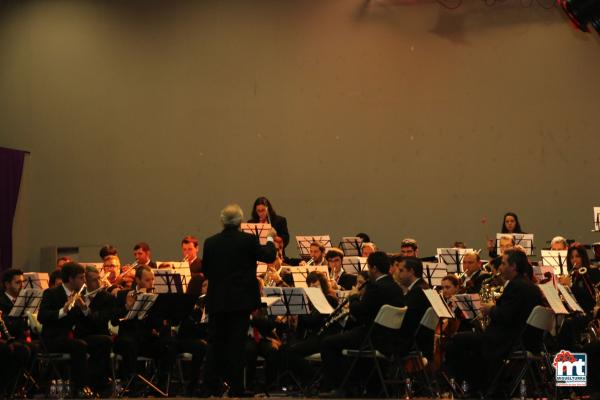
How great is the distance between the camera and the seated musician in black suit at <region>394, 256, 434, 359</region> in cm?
895

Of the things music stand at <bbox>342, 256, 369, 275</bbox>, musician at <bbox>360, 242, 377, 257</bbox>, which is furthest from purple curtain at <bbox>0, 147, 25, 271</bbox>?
music stand at <bbox>342, 256, 369, 275</bbox>

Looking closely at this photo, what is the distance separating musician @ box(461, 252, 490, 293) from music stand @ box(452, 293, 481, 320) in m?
1.13

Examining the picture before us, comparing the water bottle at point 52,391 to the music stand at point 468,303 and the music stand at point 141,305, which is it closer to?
the music stand at point 141,305

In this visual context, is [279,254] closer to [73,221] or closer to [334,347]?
[334,347]

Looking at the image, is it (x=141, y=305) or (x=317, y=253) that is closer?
(x=141, y=305)

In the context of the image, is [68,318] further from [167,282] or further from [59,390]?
[167,282]

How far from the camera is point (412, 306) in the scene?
9.02 m

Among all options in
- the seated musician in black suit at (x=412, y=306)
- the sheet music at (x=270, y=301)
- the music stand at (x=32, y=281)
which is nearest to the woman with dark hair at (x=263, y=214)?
the music stand at (x=32, y=281)

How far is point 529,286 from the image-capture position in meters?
8.38

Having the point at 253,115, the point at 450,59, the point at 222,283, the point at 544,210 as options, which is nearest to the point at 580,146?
the point at 544,210

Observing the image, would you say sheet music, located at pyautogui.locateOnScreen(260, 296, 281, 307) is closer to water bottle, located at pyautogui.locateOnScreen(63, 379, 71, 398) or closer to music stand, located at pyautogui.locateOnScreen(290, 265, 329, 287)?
music stand, located at pyautogui.locateOnScreen(290, 265, 329, 287)

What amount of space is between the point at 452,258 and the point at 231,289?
4.33 metres

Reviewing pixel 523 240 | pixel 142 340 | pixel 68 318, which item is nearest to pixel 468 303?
pixel 142 340

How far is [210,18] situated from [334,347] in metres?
7.78
